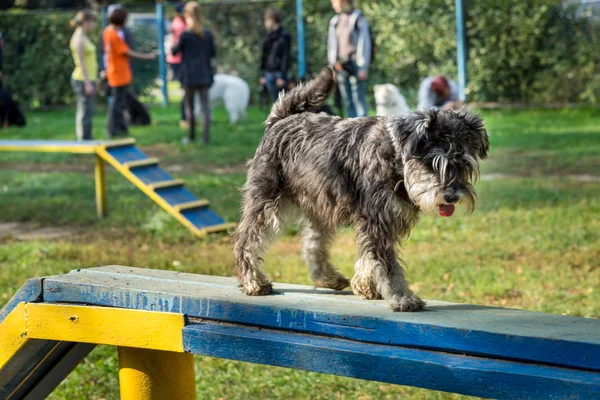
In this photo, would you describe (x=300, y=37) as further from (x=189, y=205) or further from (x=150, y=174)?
(x=189, y=205)

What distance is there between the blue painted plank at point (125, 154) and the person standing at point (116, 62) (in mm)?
6079

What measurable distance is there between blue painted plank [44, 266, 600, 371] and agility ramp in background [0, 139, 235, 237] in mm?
4190

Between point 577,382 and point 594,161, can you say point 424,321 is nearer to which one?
point 577,382

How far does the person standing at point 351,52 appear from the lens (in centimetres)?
1392

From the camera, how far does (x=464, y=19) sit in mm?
18234

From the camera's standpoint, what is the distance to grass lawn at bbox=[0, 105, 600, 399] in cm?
579

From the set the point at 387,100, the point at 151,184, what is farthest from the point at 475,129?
the point at 387,100

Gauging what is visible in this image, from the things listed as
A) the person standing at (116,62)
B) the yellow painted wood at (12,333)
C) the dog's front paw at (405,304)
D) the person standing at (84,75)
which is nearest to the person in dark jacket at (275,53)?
the person standing at (116,62)

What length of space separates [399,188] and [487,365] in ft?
3.24

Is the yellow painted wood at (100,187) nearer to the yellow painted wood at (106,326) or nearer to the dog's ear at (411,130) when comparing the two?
the yellow painted wood at (106,326)

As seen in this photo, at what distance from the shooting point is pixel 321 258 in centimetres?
480

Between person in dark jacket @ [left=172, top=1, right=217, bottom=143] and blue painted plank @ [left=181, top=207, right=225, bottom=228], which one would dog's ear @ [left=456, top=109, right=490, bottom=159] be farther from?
person in dark jacket @ [left=172, top=1, right=217, bottom=143]

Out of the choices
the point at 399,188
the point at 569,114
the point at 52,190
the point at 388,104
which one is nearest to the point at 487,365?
the point at 399,188

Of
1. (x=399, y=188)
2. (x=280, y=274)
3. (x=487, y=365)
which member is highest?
(x=399, y=188)
